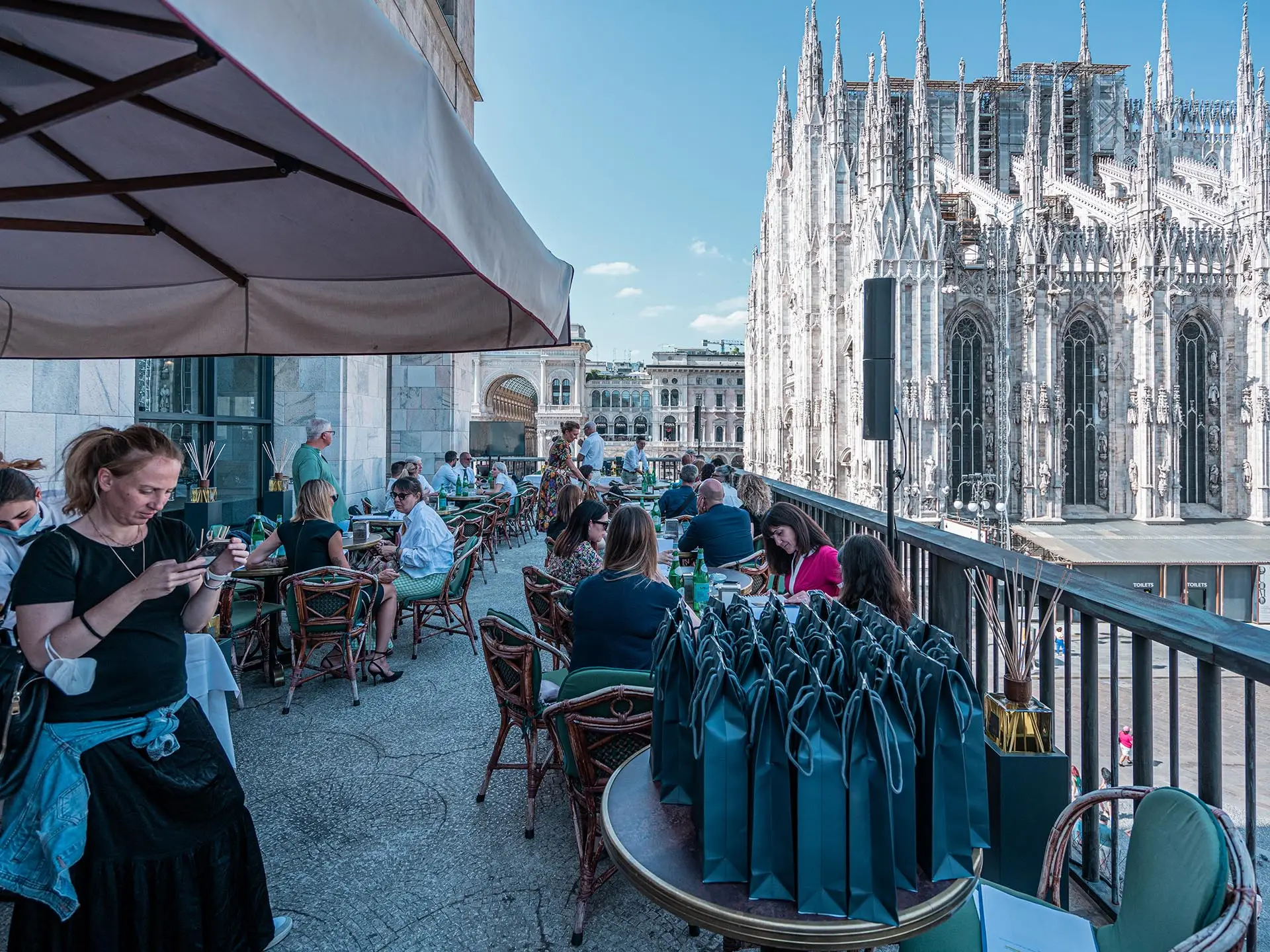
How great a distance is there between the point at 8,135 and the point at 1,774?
1638 mm

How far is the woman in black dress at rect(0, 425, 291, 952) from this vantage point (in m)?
1.80

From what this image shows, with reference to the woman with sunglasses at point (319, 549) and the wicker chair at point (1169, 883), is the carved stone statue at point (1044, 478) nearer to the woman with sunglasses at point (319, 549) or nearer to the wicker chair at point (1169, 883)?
the woman with sunglasses at point (319, 549)

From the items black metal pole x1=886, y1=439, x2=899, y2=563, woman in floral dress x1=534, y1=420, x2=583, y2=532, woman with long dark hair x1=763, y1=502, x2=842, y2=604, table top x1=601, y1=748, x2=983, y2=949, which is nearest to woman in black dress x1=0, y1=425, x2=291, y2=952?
table top x1=601, y1=748, x2=983, y2=949

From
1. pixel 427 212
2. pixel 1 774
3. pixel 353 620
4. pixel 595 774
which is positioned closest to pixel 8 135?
pixel 427 212

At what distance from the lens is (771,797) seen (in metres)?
1.28

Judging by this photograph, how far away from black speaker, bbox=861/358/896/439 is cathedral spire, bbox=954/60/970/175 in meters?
41.6

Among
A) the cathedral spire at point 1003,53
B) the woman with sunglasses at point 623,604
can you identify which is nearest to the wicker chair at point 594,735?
the woman with sunglasses at point 623,604

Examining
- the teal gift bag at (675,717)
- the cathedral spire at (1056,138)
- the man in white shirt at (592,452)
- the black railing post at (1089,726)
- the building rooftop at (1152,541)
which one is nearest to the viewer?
the teal gift bag at (675,717)

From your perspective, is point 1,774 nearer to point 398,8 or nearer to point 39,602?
point 39,602

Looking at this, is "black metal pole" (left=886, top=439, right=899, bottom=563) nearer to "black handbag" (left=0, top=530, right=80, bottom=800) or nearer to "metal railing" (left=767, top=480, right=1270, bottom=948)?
"metal railing" (left=767, top=480, right=1270, bottom=948)

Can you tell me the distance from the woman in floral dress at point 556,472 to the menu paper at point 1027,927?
26.1 feet

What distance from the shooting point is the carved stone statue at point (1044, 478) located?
32.2 m

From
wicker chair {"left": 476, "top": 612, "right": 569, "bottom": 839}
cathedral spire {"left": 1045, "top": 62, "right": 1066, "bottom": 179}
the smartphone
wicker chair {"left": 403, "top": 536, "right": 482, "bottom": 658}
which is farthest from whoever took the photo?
cathedral spire {"left": 1045, "top": 62, "right": 1066, "bottom": 179}

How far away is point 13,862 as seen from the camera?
70.0 inches
